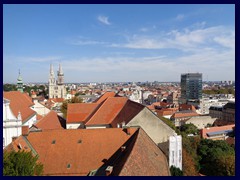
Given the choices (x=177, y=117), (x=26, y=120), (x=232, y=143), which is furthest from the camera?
(x=177, y=117)

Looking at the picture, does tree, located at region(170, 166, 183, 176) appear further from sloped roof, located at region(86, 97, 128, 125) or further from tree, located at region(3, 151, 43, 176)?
sloped roof, located at region(86, 97, 128, 125)

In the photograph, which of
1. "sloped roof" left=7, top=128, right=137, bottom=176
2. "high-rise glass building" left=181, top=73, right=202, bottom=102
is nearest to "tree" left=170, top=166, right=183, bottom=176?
"sloped roof" left=7, top=128, right=137, bottom=176

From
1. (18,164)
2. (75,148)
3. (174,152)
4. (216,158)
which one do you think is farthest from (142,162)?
(216,158)

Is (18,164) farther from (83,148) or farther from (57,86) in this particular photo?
(57,86)

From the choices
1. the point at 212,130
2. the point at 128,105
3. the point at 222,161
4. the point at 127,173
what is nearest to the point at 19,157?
the point at 127,173

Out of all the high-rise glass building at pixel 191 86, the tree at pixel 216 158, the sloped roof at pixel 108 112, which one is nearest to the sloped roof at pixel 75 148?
the sloped roof at pixel 108 112

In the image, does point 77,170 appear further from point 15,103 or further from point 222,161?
point 222,161
